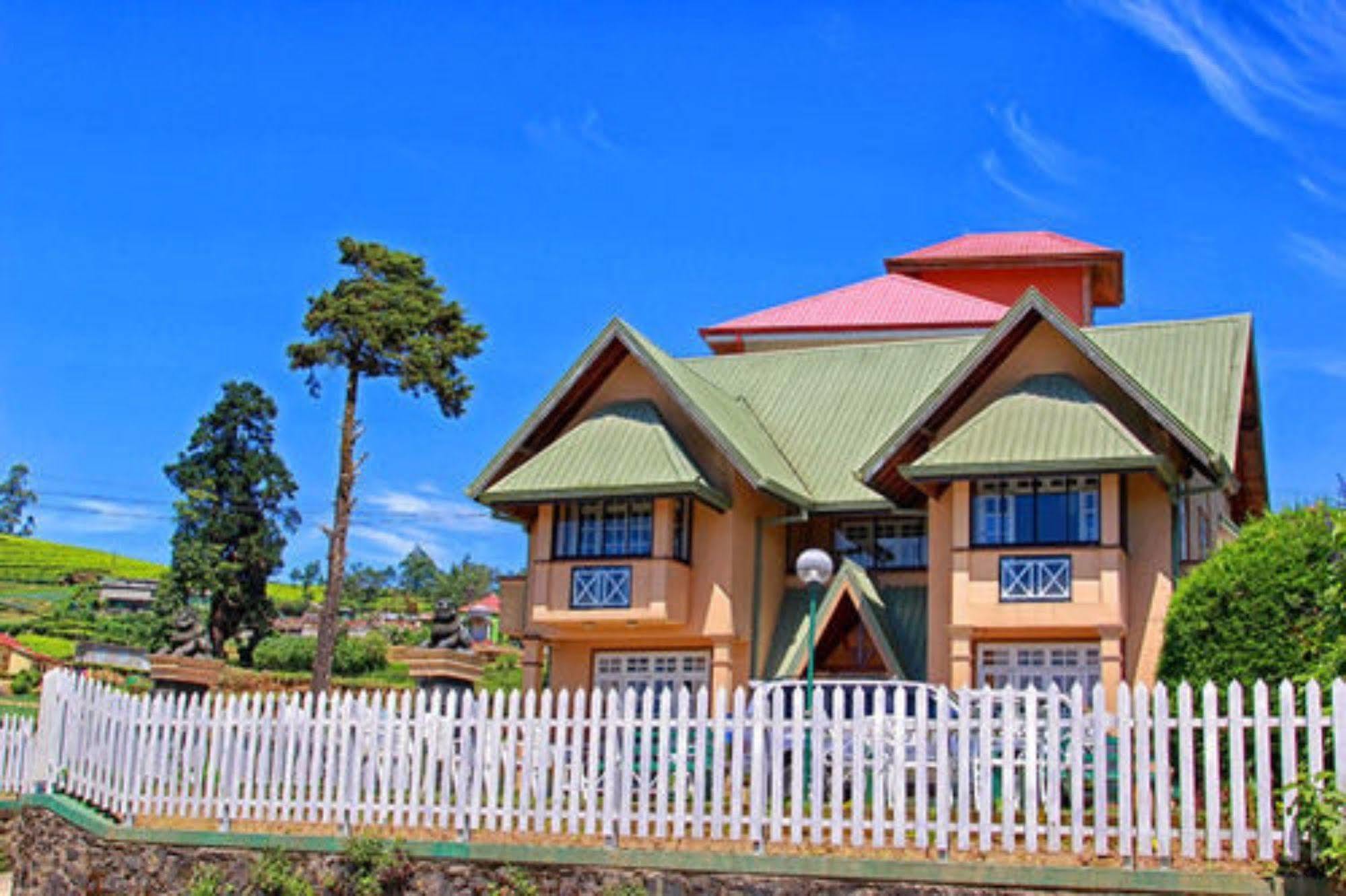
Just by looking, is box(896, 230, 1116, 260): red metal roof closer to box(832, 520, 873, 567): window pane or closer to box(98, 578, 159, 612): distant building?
box(832, 520, 873, 567): window pane

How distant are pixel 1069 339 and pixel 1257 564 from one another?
29.4ft

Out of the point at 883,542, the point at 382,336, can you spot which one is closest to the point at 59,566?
the point at 382,336

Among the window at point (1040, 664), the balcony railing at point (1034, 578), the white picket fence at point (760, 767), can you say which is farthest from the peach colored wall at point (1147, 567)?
the white picket fence at point (760, 767)

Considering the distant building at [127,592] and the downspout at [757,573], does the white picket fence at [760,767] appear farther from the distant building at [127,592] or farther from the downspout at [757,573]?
the distant building at [127,592]

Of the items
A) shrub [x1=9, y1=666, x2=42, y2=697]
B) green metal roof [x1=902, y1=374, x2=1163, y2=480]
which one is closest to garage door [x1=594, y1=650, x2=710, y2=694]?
green metal roof [x1=902, y1=374, x2=1163, y2=480]

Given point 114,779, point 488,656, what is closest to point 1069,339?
point 114,779

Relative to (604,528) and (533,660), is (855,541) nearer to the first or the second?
(604,528)

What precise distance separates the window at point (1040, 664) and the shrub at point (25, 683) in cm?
3445

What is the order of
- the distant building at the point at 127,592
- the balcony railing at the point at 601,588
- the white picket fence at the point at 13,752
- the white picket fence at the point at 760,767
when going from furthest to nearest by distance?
the distant building at the point at 127,592 < the balcony railing at the point at 601,588 < the white picket fence at the point at 13,752 < the white picket fence at the point at 760,767

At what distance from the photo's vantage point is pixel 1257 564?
1698 centimetres

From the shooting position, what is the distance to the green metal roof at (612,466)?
26844mm

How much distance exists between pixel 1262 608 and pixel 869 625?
10175mm

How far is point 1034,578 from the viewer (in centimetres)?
2466

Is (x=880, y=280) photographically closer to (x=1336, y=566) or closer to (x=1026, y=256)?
(x=1026, y=256)
